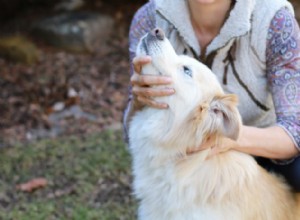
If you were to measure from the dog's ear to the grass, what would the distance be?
1506 mm

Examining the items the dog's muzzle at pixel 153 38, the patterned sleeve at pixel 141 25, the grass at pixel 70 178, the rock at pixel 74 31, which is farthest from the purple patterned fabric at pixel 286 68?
the rock at pixel 74 31

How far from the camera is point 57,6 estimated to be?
7.82m

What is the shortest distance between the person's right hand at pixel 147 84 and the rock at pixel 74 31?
4644mm

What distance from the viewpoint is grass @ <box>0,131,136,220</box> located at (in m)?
3.78

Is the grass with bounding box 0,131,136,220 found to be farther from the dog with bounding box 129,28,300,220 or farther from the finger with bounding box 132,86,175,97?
the finger with bounding box 132,86,175,97

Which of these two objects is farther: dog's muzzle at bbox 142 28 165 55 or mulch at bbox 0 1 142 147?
mulch at bbox 0 1 142 147

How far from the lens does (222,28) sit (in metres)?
2.75

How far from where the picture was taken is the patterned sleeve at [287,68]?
2705mm

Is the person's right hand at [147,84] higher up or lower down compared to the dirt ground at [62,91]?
higher up

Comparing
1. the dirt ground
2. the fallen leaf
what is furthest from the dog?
the dirt ground

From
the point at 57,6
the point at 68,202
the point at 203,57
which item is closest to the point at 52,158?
the point at 68,202

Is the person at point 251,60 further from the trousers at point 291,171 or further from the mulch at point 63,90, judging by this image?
the mulch at point 63,90

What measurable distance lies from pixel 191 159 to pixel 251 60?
0.63 metres

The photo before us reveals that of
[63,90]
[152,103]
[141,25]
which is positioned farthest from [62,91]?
[152,103]
